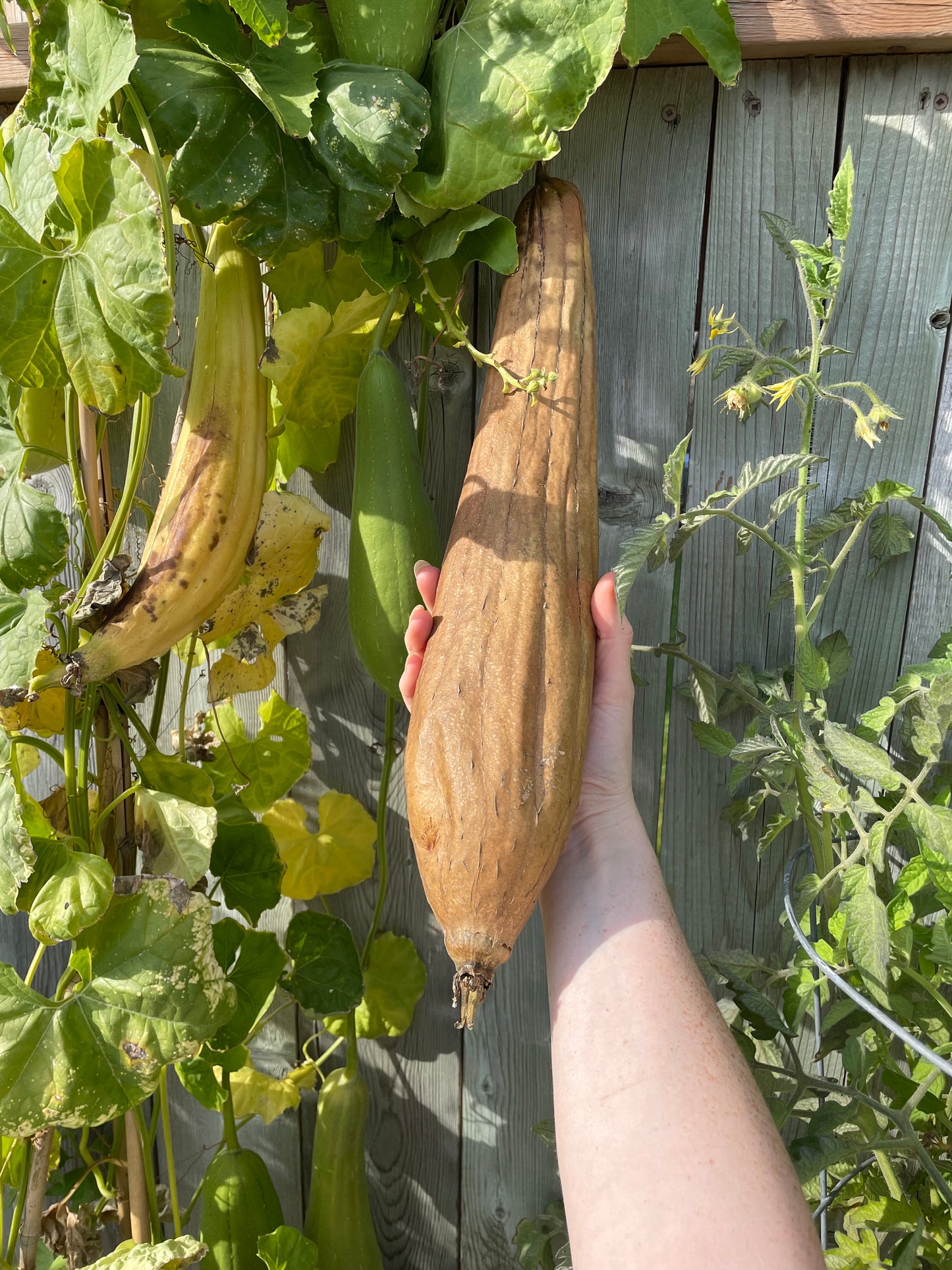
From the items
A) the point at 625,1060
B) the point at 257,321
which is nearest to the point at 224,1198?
the point at 625,1060

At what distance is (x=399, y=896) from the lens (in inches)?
48.2

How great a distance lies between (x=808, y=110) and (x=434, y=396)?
509mm

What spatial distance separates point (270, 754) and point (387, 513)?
1.25 feet

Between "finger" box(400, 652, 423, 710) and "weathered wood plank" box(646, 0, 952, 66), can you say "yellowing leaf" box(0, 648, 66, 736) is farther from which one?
"weathered wood plank" box(646, 0, 952, 66)

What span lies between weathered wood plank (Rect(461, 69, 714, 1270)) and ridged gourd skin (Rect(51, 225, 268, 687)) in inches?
12.0

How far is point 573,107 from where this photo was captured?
752 millimetres

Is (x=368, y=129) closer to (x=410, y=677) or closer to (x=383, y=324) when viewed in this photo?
(x=383, y=324)

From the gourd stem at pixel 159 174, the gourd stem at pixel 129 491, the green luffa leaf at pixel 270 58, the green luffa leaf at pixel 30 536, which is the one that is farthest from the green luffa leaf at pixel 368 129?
the green luffa leaf at pixel 30 536

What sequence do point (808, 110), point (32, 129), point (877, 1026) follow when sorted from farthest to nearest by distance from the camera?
point (808, 110), point (877, 1026), point (32, 129)

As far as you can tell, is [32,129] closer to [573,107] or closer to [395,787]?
[573,107]

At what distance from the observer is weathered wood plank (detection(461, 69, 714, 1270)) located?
98cm

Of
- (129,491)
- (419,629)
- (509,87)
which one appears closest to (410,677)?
(419,629)

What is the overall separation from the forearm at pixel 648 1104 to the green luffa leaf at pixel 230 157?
61cm

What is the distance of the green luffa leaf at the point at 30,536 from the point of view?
0.74 meters
